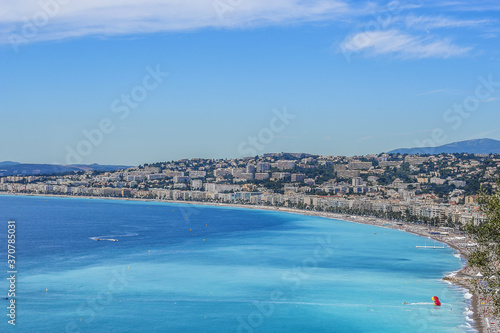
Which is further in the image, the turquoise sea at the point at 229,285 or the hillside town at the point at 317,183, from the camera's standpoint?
the hillside town at the point at 317,183

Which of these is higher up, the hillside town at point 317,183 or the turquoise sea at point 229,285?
the hillside town at point 317,183

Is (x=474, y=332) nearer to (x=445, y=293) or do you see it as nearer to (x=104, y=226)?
(x=445, y=293)

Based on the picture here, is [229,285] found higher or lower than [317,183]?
lower

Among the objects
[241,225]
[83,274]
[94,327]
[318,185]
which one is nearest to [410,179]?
[318,185]

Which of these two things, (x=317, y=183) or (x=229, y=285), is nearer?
(x=229, y=285)
